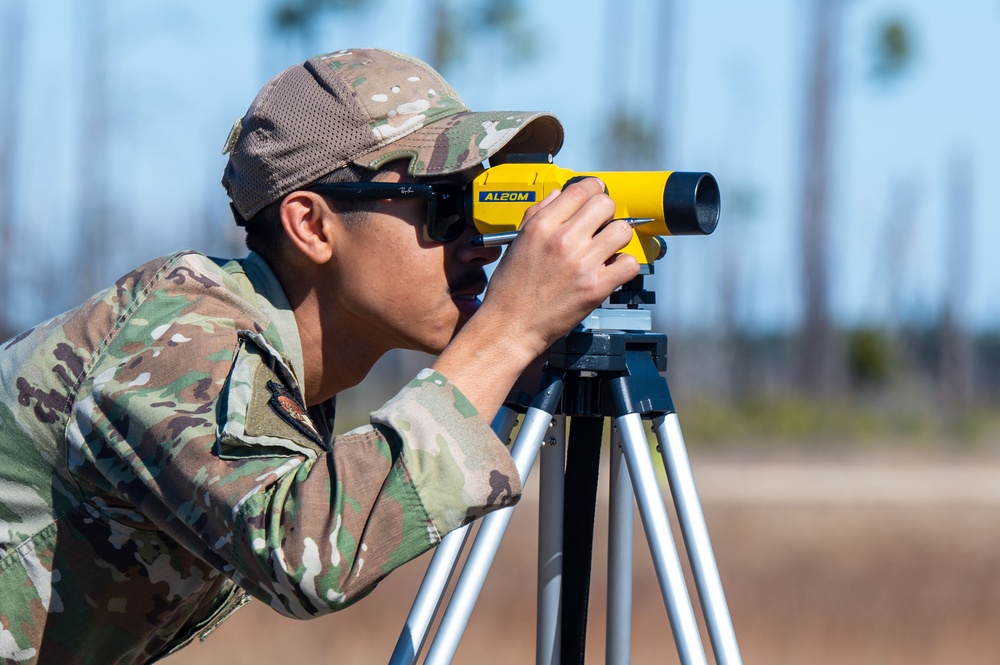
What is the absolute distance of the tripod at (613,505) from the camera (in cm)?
193

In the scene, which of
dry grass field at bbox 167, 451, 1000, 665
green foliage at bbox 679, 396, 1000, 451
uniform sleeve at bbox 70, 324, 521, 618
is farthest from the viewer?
green foliage at bbox 679, 396, 1000, 451

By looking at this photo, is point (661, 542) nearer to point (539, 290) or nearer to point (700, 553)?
point (700, 553)

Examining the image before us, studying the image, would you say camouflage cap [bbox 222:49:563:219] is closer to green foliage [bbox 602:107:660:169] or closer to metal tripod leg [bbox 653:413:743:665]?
metal tripod leg [bbox 653:413:743:665]

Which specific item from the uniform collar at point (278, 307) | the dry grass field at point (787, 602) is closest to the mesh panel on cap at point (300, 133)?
the uniform collar at point (278, 307)

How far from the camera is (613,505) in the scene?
86.9 inches

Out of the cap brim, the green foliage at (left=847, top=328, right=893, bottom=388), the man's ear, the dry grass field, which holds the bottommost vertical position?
the green foliage at (left=847, top=328, right=893, bottom=388)

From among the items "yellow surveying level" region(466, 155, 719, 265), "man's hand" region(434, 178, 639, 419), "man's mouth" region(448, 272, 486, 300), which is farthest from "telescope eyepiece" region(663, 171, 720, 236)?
"man's mouth" region(448, 272, 486, 300)

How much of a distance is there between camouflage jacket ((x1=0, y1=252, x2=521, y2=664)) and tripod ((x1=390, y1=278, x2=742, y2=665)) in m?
0.24

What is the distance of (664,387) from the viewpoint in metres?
2.03

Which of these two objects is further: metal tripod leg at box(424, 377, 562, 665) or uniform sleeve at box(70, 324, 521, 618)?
metal tripod leg at box(424, 377, 562, 665)

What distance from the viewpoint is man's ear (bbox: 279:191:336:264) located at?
2227 mm

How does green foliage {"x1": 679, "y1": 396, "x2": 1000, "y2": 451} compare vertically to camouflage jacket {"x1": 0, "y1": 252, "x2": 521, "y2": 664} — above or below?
below

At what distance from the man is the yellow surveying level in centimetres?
6

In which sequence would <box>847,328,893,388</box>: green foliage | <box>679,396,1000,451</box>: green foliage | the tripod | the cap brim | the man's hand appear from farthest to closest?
<box>847,328,893,388</box>: green foliage
<box>679,396,1000,451</box>: green foliage
the cap brim
the tripod
the man's hand
